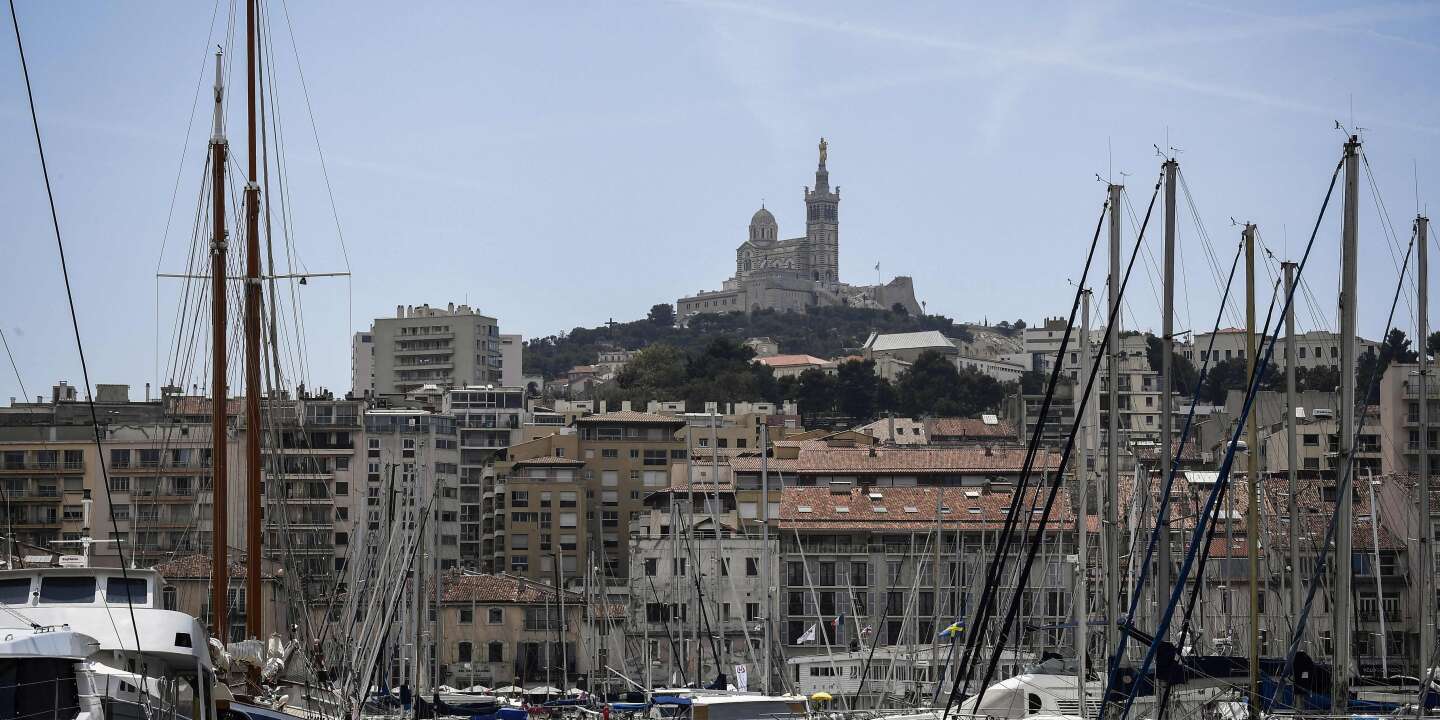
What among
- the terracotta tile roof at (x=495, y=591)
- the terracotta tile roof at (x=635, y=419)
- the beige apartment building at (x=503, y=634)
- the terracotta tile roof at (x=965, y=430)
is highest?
the terracotta tile roof at (x=635, y=419)

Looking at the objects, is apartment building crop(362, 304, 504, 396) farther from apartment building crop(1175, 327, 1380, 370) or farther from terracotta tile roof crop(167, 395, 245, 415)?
terracotta tile roof crop(167, 395, 245, 415)

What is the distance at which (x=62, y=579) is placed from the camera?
68.4ft

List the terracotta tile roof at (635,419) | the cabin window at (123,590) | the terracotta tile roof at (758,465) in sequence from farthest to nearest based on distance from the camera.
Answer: the terracotta tile roof at (635,419), the terracotta tile roof at (758,465), the cabin window at (123,590)

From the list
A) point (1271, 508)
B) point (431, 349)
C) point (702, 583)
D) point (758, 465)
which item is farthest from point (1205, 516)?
point (431, 349)

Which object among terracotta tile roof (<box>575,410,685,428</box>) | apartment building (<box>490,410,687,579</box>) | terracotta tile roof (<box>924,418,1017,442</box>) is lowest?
apartment building (<box>490,410,687,579</box>)

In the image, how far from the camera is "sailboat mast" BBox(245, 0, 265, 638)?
2831cm

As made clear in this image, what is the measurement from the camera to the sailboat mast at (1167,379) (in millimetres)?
28734

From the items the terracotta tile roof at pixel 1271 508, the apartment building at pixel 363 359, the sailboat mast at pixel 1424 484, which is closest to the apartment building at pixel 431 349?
the apartment building at pixel 363 359

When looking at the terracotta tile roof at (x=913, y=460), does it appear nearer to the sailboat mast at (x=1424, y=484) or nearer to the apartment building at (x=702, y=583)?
the apartment building at (x=702, y=583)

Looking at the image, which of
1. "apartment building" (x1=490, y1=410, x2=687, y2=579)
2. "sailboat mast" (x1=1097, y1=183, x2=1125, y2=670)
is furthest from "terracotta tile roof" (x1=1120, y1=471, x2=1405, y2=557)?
"apartment building" (x1=490, y1=410, x2=687, y2=579)

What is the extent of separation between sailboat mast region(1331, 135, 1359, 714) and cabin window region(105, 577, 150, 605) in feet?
46.5

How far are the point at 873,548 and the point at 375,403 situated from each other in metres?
49.0

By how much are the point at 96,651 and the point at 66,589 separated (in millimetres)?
1658

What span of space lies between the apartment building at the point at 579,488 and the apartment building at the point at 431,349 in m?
42.2
